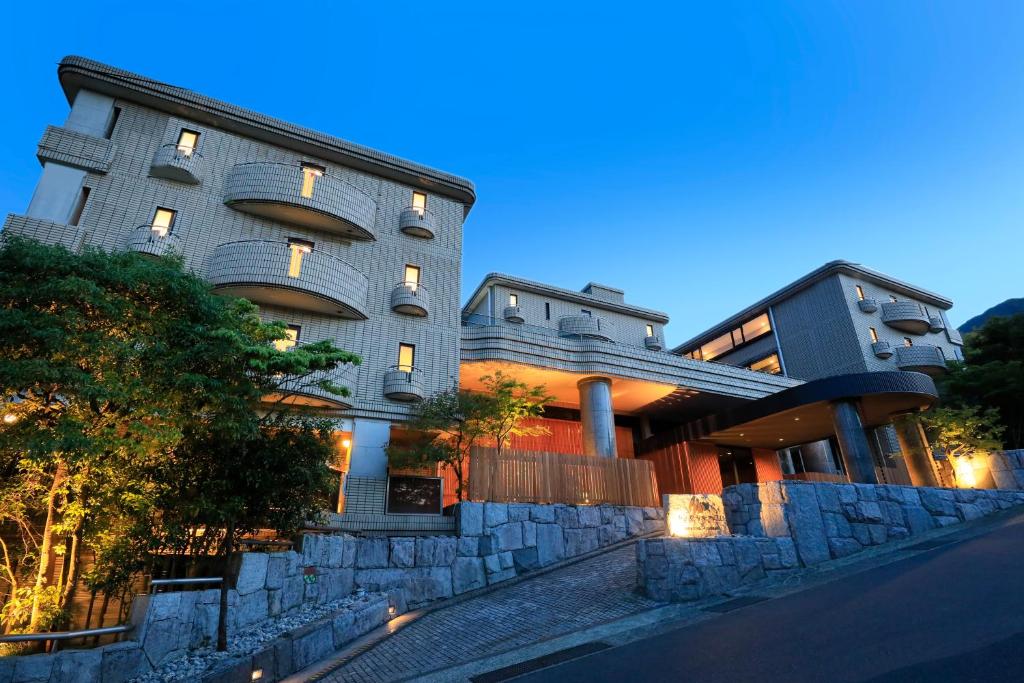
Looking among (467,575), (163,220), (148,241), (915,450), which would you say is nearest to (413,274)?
(163,220)

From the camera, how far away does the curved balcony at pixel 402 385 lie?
18.0 meters

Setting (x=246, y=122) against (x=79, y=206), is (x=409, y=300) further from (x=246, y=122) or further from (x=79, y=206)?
(x=79, y=206)

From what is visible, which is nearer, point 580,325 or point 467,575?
point 467,575

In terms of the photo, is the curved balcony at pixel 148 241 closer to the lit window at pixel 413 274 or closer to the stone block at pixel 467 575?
the lit window at pixel 413 274

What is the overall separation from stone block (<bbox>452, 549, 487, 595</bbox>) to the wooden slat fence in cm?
191

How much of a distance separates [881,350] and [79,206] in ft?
125

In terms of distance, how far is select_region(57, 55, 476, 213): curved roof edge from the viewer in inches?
697

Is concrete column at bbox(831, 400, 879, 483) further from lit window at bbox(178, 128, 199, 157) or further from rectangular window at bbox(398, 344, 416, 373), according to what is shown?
lit window at bbox(178, 128, 199, 157)

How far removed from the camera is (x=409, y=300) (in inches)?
765

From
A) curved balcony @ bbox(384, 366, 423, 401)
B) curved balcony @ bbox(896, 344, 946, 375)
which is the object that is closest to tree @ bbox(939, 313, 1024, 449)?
curved balcony @ bbox(896, 344, 946, 375)

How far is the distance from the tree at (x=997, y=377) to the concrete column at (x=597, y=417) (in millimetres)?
15307

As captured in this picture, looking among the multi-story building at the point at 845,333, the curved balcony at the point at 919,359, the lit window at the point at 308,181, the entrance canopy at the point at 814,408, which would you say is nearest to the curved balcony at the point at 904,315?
the multi-story building at the point at 845,333

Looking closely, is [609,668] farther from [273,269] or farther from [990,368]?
[990,368]

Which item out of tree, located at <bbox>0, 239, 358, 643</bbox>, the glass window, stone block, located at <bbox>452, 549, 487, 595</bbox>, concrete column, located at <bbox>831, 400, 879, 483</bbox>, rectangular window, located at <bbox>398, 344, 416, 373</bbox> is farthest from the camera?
the glass window
